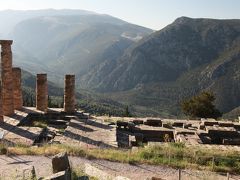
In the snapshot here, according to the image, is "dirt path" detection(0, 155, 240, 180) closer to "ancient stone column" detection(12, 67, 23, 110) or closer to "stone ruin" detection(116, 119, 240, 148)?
"stone ruin" detection(116, 119, 240, 148)

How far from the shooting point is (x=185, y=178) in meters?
15.4

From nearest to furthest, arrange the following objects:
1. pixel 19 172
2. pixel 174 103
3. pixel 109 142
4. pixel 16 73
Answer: pixel 19 172 < pixel 109 142 < pixel 16 73 < pixel 174 103

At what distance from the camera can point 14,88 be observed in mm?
31234

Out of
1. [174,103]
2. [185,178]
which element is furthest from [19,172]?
[174,103]

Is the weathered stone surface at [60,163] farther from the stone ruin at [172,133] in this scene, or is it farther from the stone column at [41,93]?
the stone column at [41,93]

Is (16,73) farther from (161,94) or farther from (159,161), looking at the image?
(161,94)

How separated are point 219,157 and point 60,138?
9.43m

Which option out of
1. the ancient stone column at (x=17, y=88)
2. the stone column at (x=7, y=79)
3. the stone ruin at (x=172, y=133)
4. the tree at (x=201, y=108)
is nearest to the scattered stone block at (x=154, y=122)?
the stone ruin at (x=172, y=133)

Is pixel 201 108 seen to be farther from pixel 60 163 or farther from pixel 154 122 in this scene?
pixel 60 163

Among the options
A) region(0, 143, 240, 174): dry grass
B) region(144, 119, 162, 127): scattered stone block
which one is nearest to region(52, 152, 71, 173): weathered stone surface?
region(0, 143, 240, 174): dry grass

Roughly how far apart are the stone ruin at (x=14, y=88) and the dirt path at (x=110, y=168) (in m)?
11.7

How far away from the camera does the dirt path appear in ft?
50.5

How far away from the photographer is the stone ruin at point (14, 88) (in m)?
28.3

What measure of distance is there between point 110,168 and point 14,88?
1751cm
